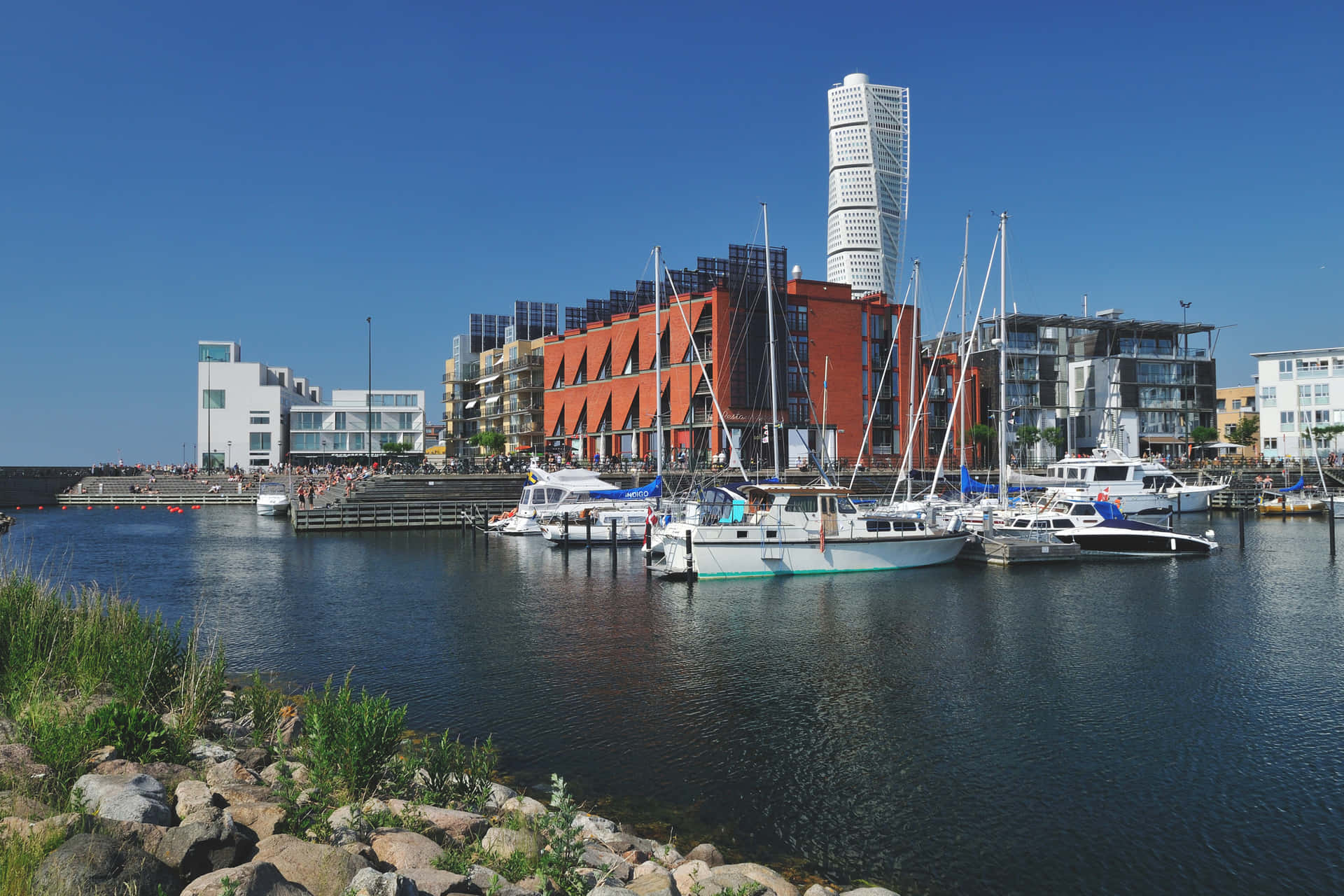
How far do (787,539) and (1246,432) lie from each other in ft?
320

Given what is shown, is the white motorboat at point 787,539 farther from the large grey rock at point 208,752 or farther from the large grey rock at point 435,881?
the large grey rock at point 435,881

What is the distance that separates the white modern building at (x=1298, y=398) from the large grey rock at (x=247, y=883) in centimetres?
11373

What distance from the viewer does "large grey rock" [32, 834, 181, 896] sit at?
710 centimetres

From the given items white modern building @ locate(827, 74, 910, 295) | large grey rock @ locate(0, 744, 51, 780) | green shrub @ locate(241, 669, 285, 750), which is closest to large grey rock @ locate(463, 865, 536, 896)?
large grey rock @ locate(0, 744, 51, 780)

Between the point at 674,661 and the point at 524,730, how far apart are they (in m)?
5.98

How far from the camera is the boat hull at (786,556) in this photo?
1361 inches

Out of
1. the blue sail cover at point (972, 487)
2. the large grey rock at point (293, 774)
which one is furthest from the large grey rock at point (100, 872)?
the blue sail cover at point (972, 487)

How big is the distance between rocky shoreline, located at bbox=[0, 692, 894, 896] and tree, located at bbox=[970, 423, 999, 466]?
9072cm

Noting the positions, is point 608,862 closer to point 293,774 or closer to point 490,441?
point 293,774

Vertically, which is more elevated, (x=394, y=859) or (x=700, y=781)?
(x=394, y=859)

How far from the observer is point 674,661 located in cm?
2167

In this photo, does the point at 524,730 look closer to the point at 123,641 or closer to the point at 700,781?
the point at 700,781

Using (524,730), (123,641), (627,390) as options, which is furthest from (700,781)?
(627,390)

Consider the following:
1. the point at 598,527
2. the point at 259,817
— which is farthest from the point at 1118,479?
the point at 259,817
